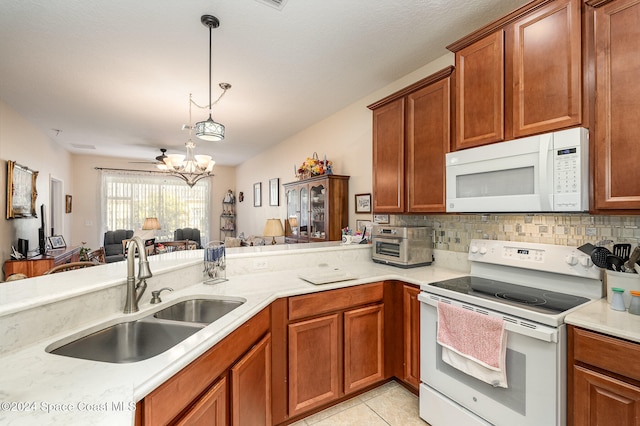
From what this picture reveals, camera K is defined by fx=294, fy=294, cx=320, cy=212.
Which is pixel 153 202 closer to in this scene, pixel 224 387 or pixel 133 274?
pixel 133 274

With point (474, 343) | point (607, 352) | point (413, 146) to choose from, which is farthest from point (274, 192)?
point (607, 352)

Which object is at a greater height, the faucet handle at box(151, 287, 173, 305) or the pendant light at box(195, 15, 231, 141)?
the pendant light at box(195, 15, 231, 141)

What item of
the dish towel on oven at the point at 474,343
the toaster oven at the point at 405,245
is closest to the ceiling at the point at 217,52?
the toaster oven at the point at 405,245

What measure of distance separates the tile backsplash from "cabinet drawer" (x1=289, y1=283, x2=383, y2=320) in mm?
811

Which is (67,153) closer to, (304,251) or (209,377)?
(304,251)

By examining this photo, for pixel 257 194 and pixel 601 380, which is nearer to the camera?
pixel 601 380

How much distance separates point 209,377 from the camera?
44.2 inches

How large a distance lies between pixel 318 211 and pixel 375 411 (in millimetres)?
2282

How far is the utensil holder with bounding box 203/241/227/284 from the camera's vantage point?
1964mm

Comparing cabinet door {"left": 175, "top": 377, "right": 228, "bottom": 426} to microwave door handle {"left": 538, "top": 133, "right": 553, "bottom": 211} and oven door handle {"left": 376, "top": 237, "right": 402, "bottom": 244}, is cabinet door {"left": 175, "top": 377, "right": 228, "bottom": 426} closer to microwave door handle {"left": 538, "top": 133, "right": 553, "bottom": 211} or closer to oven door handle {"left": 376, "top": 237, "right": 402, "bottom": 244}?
oven door handle {"left": 376, "top": 237, "right": 402, "bottom": 244}

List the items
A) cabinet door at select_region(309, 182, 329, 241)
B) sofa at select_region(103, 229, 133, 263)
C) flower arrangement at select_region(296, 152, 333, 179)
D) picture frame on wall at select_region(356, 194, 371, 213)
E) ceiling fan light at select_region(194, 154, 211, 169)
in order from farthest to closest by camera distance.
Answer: sofa at select_region(103, 229, 133, 263) < ceiling fan light at select_region(194, 154, 211, 169) < flower arrangement at select_region(296, 152, 333, 179) < cabinet door at select_region(309, 182, 329, 241) < picture frame on wall at select_region(356, 194, 371, 213)

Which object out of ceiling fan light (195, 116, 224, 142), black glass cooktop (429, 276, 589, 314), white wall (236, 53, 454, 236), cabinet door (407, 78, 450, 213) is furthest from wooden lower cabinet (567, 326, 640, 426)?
ceiling fan light (195, 116, 224, 142)

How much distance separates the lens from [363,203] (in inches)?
135

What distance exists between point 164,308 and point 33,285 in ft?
1.74
